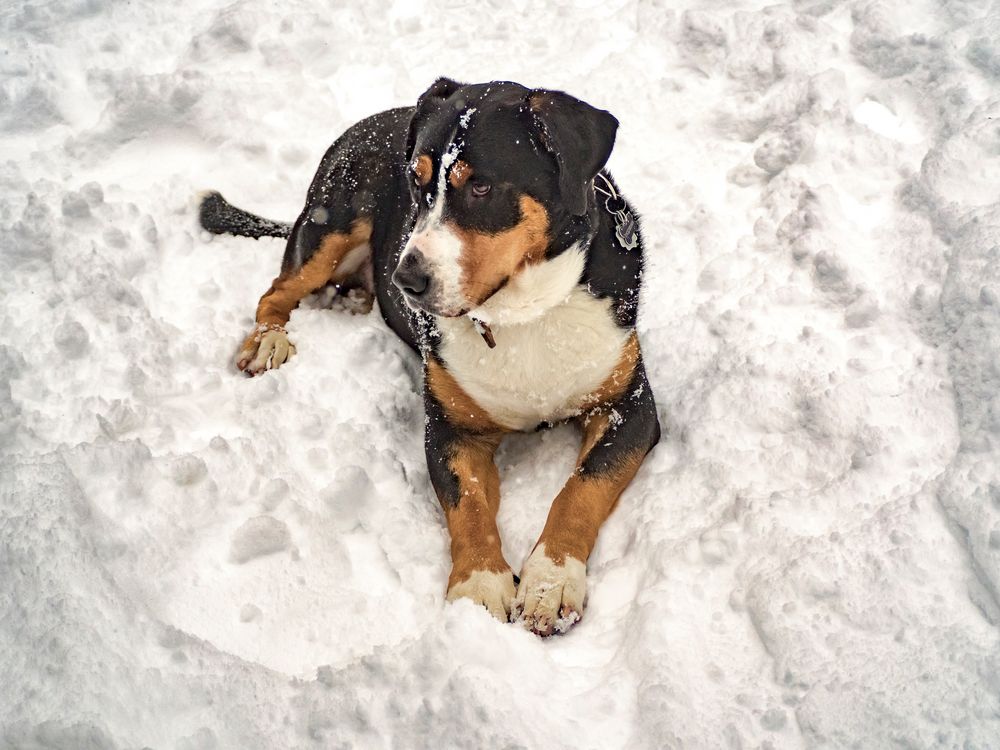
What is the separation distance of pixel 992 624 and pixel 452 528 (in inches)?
69.7

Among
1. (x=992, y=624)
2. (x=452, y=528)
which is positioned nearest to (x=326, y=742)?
(x=452, y=528)

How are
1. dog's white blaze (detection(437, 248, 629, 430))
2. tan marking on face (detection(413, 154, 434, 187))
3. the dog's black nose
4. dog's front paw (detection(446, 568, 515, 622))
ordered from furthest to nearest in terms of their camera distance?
1. dog's white blaze (detection(437, 248, 629, 430))
2. tan marking on face (detection(413, 154, 434, 187))
3. dog's front paw (detection(446, 568, 515, 622))
4. the dog's black nose

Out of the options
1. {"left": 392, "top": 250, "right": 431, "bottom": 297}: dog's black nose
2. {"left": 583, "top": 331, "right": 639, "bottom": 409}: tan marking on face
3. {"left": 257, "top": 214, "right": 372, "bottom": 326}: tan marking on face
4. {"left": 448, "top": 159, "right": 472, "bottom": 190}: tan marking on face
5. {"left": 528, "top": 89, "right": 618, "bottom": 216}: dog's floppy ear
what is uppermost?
{"left": 528, "top": 89, "right": 618, "bottom": 216}: dog's floppy ear

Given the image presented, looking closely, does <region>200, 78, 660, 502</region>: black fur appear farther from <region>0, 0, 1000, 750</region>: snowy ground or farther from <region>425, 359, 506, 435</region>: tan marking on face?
<region>0, 0, 1000, 750</region>: snowy ground

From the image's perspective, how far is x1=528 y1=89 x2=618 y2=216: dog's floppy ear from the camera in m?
3.12

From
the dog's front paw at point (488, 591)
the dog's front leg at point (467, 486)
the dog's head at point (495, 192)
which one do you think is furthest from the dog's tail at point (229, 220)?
the dog's front paw at point (488, 591)

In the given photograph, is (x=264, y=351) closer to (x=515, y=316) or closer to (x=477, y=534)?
(x=515, y=316)

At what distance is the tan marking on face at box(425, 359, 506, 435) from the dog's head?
58cm

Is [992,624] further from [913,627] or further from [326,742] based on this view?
[326,742]

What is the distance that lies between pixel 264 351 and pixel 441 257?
58.1 inches

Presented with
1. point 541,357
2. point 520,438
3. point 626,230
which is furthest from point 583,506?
point 626,230

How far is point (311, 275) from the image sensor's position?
4609 millimetres

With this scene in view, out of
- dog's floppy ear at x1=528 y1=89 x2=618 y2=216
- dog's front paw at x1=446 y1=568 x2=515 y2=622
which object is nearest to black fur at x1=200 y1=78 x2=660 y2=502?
dog's floppy ear at x1=528 y1=89 x2=618 y2=216

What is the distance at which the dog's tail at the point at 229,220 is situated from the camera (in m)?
4.73
